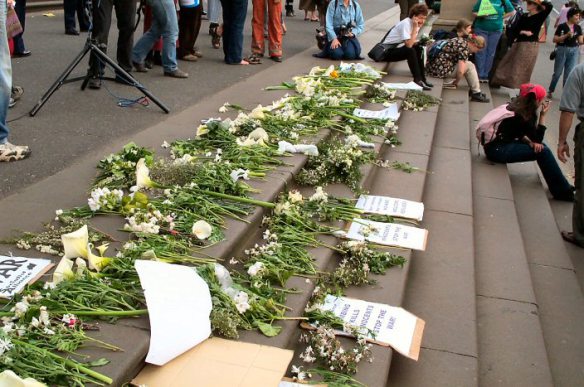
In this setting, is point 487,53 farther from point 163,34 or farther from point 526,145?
point 163,34

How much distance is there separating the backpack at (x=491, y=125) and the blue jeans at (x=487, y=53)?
457 centimetres

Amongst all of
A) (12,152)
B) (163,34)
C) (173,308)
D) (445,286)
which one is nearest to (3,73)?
(12,152)

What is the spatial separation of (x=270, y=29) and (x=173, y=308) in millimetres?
7681

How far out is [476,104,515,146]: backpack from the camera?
22.6 feet

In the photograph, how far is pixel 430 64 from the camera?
1008 cm

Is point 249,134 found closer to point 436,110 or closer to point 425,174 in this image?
point 425,174

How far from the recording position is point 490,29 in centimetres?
1117

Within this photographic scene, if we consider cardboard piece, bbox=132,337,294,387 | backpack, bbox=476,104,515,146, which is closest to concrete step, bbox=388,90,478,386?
backpack, bbox=476,104,515,146

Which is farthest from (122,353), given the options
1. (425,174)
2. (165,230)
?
(425,174)

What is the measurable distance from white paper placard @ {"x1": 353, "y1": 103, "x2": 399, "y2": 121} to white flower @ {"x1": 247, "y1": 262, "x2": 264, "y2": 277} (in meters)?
3.71

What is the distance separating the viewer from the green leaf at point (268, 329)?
9.61ft

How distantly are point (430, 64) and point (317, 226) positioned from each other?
21.8 feet

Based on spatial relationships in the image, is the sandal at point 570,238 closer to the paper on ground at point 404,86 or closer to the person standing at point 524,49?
the paper on ground at point 404,86

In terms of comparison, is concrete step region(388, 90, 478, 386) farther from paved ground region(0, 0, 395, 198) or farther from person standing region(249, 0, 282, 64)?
person standing region(249, 0, 282, 64)
